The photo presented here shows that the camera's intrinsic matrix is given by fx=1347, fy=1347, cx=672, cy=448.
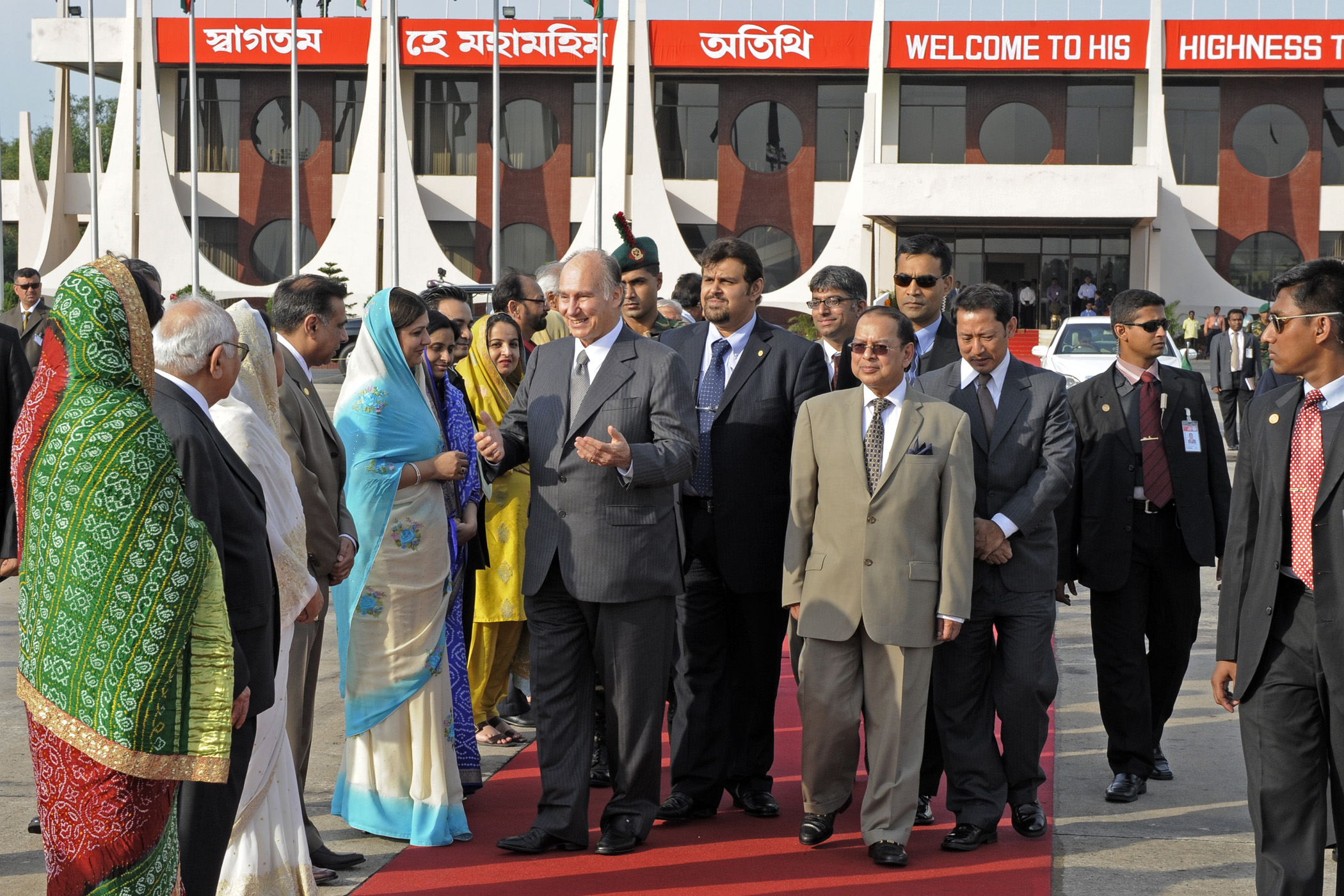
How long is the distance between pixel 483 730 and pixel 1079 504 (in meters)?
2.91

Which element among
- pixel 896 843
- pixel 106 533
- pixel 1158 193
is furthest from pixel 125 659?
pixel 1158 193

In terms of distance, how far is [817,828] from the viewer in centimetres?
493

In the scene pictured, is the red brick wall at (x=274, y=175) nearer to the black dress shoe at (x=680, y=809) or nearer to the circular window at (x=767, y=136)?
the circular window at (x=767, y=136)

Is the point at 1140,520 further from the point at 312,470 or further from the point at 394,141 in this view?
the point at 394,141

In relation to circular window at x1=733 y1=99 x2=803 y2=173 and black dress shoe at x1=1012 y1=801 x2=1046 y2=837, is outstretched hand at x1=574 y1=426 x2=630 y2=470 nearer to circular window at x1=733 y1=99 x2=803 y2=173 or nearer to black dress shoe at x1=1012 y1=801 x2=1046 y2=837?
black dress shoe at x1=1012 y1=801 x2=1046 y2=837

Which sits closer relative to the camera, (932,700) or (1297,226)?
(932,700)

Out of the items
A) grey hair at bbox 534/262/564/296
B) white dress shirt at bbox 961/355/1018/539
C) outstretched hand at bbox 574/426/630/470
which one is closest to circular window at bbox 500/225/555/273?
grey hair at bbox 534/262/564/296

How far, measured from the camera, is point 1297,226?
37.7 metres

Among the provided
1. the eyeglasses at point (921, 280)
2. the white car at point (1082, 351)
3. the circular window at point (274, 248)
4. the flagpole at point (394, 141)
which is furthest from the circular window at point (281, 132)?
the eyeglasses at point (921, 280)

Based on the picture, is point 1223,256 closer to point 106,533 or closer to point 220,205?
point 220,205

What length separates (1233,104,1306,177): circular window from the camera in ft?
122

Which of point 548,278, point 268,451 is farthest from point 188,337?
point 548,278

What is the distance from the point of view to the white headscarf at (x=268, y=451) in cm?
390

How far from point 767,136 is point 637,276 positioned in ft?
107
